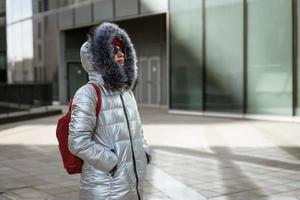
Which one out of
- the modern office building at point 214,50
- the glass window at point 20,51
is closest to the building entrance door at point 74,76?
the modern office building at point 214,50

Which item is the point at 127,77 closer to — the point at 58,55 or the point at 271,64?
the point at 271,64

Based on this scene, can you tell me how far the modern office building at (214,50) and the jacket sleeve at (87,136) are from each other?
44.1 ft

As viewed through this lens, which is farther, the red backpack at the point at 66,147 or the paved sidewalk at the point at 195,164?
the paved sidewalk at the point at 195,164

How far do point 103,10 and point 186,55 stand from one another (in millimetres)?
6027

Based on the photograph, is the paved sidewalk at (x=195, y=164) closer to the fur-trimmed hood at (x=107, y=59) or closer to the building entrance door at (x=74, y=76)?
the fur-trimmed hood at (x=107, y=59)

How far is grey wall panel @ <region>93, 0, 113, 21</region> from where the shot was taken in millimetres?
23147

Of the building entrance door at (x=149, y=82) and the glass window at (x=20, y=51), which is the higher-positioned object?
the glass window at (x=20, y=51)

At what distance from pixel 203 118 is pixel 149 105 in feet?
23.7

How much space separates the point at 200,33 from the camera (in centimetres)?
1866

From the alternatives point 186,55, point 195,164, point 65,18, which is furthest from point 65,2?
point 195,164

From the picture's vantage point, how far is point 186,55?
1920cm

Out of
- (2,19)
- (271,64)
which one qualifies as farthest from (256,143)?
(2,19)

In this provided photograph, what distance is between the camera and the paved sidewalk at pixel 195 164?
278 inches

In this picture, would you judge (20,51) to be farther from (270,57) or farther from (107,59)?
(107,59)
